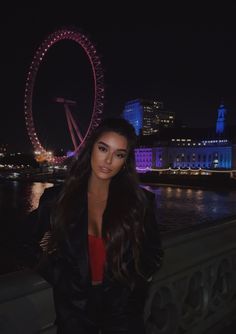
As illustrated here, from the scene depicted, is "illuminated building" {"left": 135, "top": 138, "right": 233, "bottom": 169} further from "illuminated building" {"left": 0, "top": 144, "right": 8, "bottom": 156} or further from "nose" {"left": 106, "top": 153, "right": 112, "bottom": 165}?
"nose" {"left": 106, "top": 153, "right": 112, "bottom": 165}

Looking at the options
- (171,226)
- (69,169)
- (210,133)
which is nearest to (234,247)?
(69,169)

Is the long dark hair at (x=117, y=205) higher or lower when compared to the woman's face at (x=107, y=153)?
lower

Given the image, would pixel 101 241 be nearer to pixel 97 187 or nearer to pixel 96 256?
pixel 96 256

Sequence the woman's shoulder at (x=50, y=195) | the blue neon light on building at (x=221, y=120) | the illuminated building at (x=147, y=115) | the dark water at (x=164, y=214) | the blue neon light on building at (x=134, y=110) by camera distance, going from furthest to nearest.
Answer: the blue neon light on building at (x=134, y=110)
the illuminated building at (x=147, y=115)
the blue neon light on building at (x=221, y=120)
the dark water at (x=164, y=214)
the woman's shoulder at (x=50, y=195)

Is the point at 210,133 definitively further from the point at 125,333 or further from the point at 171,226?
the point at 125,333

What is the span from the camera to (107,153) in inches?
96.0

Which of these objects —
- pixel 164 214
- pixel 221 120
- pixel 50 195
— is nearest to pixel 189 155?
pixel 221 120

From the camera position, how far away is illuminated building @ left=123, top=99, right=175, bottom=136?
156m

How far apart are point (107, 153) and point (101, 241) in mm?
521

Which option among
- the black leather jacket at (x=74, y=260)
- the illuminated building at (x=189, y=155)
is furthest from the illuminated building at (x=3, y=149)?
the black leather jacket at (x=74, y=260)

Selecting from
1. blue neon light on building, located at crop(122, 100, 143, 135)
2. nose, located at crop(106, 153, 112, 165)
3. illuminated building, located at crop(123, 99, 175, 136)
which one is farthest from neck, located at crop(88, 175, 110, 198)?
blue neon light on building, located at crop(122, 100, 143, 135)

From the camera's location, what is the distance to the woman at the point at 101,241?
6.87 ft

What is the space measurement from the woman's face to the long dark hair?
0.10ft

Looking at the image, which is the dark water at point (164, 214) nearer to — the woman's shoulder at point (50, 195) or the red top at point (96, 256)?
the woman's shoulder at point (50, 195)
